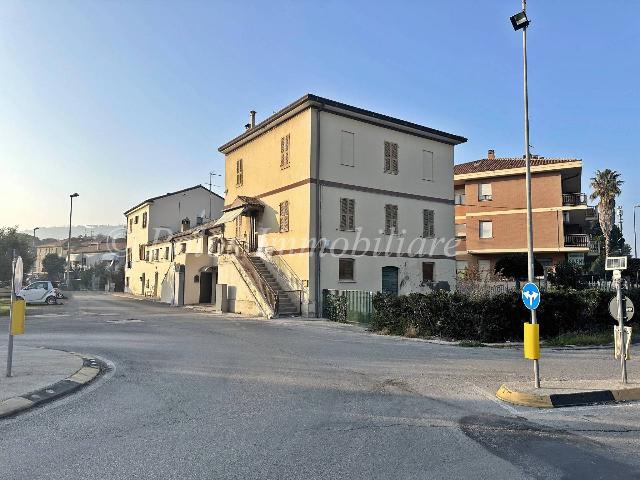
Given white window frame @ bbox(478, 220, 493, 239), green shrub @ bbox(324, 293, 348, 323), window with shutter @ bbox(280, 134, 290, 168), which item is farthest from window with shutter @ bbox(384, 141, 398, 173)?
white window frame @ bbox(478, 220, 493, 239)

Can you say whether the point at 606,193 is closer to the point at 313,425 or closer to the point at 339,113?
the point at 339,113

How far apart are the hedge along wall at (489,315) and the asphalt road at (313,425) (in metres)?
3.71

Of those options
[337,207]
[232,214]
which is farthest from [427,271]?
[232,214]

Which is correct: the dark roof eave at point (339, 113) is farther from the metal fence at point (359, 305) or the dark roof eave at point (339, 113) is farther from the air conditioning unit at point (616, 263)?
the air conditioning unit at point (616, 263)

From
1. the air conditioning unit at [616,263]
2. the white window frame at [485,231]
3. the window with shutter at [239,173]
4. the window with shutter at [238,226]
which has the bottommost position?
the air conditioning unit at [616,263]

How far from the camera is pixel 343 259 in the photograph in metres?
24.8

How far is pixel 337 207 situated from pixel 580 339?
12685 millimetres

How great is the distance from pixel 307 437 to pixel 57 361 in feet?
22.8

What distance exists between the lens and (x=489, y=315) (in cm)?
1520

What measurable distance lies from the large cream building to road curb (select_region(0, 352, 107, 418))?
13756mm

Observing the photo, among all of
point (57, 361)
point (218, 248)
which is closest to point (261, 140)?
point (218, 248)

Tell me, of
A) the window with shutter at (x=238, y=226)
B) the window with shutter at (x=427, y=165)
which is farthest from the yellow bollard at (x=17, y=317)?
the window with shutter at (x=427, y=165)

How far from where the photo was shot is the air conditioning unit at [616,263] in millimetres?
8680

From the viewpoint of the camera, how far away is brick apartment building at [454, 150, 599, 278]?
39.8 meters
